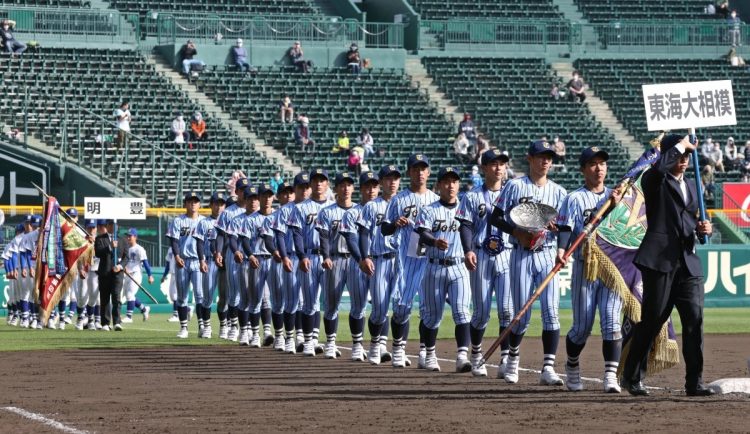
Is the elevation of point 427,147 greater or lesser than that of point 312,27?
lesser

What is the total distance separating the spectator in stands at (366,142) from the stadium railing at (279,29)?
6.27 meters

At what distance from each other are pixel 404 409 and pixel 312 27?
35340mm

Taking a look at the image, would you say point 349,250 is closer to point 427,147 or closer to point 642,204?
point 642,204

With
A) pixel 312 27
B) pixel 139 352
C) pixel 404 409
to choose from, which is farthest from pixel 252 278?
pixel 312 27

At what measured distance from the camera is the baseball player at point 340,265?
17.5 metres

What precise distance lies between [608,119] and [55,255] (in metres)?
24.6

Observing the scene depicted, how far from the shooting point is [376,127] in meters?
42.0

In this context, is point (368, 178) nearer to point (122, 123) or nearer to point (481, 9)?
point (122, 123)

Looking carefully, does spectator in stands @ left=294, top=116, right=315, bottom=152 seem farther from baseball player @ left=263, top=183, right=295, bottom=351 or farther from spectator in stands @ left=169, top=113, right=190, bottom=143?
baseball player @ left=263, top=183, right=295, bottom=351

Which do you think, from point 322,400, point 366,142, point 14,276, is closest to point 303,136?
point 366,142

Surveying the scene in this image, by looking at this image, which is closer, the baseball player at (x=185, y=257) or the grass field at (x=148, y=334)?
the grass field at (x=148, y=334)

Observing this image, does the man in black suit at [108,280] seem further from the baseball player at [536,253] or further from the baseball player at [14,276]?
the baseball player at [536,253]

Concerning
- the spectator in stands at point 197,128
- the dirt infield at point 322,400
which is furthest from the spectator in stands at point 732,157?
the dirt infield at point 322,400

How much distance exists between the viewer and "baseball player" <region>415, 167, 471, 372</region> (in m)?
15.4
